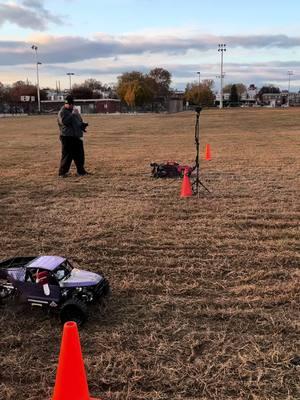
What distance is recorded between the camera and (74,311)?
4406 millimetres

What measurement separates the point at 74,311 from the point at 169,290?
110 centimetres

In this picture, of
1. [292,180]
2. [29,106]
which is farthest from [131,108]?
[292,180]

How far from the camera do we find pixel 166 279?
5.41 meters

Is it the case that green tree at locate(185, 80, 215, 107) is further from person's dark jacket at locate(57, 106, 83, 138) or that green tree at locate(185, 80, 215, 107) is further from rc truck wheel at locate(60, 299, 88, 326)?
rc truck wheel at locate(60, 299, 88, 326)

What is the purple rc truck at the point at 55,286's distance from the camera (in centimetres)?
443

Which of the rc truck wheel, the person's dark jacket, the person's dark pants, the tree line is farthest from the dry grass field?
the tree line

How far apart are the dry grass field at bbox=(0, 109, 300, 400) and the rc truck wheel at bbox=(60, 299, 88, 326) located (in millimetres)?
120

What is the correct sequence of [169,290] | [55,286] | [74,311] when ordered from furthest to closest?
[169,290] → [55,286] → [74,311]

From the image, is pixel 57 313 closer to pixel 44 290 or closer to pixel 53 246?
pixel 44 290

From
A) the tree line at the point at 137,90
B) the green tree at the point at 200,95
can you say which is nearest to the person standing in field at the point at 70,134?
the tree line at the point at 137,90

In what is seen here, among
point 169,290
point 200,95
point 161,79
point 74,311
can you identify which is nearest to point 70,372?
point 74,311

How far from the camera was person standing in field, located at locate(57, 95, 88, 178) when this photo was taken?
12.2 m

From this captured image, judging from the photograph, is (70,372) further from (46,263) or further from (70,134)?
(70,134)

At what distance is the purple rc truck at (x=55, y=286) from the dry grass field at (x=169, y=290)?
0.51 ft
